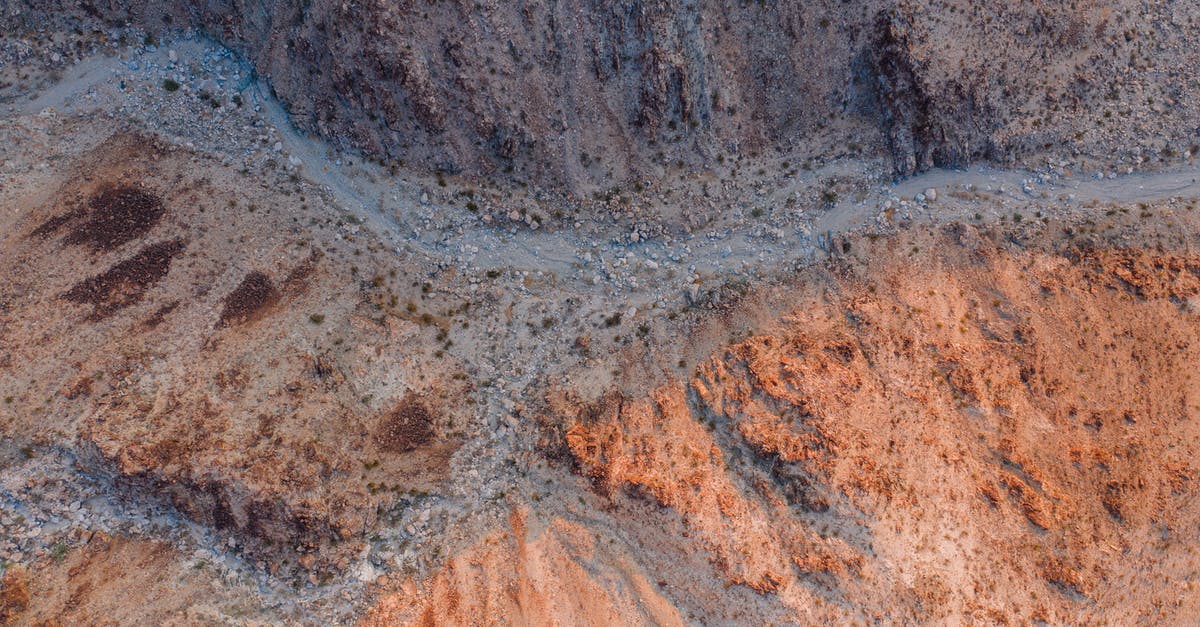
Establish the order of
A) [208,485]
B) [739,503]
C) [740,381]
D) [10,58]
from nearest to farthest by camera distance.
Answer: [208,485], [739,503], [740,381], [10,58]

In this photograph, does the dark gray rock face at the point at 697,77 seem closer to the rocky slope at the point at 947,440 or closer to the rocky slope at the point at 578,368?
the rocky slope at the point at 578,368

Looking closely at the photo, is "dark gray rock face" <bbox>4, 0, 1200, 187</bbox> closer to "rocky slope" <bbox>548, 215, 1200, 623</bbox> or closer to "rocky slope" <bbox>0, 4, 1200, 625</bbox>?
Answer: "rocky slope" <bbox>0, 4, 1200, 625</bbox>

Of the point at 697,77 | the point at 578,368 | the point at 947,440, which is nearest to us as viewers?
the point at 947,440

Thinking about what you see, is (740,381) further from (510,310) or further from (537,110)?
(537,110)

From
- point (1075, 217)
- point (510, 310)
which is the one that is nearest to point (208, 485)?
point (510, 310)

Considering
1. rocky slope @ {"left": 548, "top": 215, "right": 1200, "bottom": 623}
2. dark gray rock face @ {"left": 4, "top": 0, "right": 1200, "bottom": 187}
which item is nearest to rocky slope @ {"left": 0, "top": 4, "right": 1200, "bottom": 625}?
rocky slope @ {"left": 548, "top": 215, "right": 1200, "bottom": 623}

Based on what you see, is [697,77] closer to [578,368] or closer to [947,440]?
[578,368]

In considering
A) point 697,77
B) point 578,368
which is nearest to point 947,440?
point 578,368

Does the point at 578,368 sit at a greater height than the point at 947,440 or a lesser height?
greater
